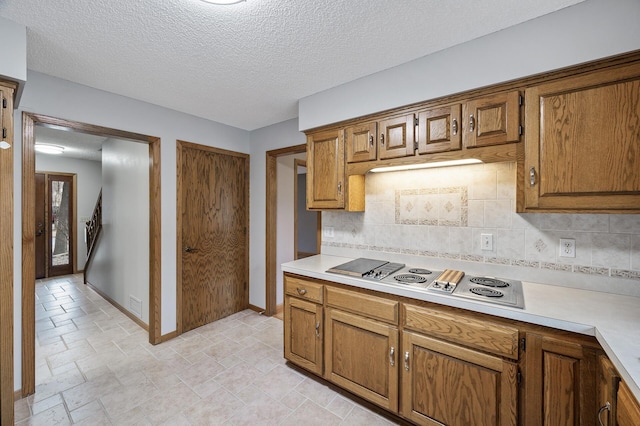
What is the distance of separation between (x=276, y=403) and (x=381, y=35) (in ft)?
8.51

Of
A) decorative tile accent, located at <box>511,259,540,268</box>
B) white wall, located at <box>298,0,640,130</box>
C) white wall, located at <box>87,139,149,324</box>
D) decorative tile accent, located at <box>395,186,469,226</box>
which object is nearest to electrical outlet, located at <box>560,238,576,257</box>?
decorative tile accent, located at <box>511,259,540,268</box>

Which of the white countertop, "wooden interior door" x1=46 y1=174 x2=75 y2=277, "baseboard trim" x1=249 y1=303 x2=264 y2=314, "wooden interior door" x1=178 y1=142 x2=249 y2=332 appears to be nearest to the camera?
the white countertop

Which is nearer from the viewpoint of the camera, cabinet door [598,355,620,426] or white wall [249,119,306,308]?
cabinet door [598,355,620,426]

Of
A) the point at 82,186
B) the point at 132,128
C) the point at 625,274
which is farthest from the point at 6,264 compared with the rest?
the point at 82,186

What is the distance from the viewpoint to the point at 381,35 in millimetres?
1657

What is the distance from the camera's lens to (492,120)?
1.63 metres

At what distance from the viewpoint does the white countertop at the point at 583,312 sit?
3.14 ft

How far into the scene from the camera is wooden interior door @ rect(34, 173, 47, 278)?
5.18m

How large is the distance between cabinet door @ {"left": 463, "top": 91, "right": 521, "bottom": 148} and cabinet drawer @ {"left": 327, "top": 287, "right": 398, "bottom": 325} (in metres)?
1.15

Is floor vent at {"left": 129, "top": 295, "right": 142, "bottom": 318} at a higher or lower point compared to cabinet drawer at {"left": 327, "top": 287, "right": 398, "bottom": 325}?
lower

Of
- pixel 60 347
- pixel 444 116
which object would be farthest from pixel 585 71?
pixel 60 347

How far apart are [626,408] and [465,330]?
606 millimetres

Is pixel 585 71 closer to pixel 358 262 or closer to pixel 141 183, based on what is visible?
pixel 358 262

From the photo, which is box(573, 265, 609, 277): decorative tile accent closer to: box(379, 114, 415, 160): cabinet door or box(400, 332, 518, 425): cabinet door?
box(400, 332, 518, 425): cabinet door
